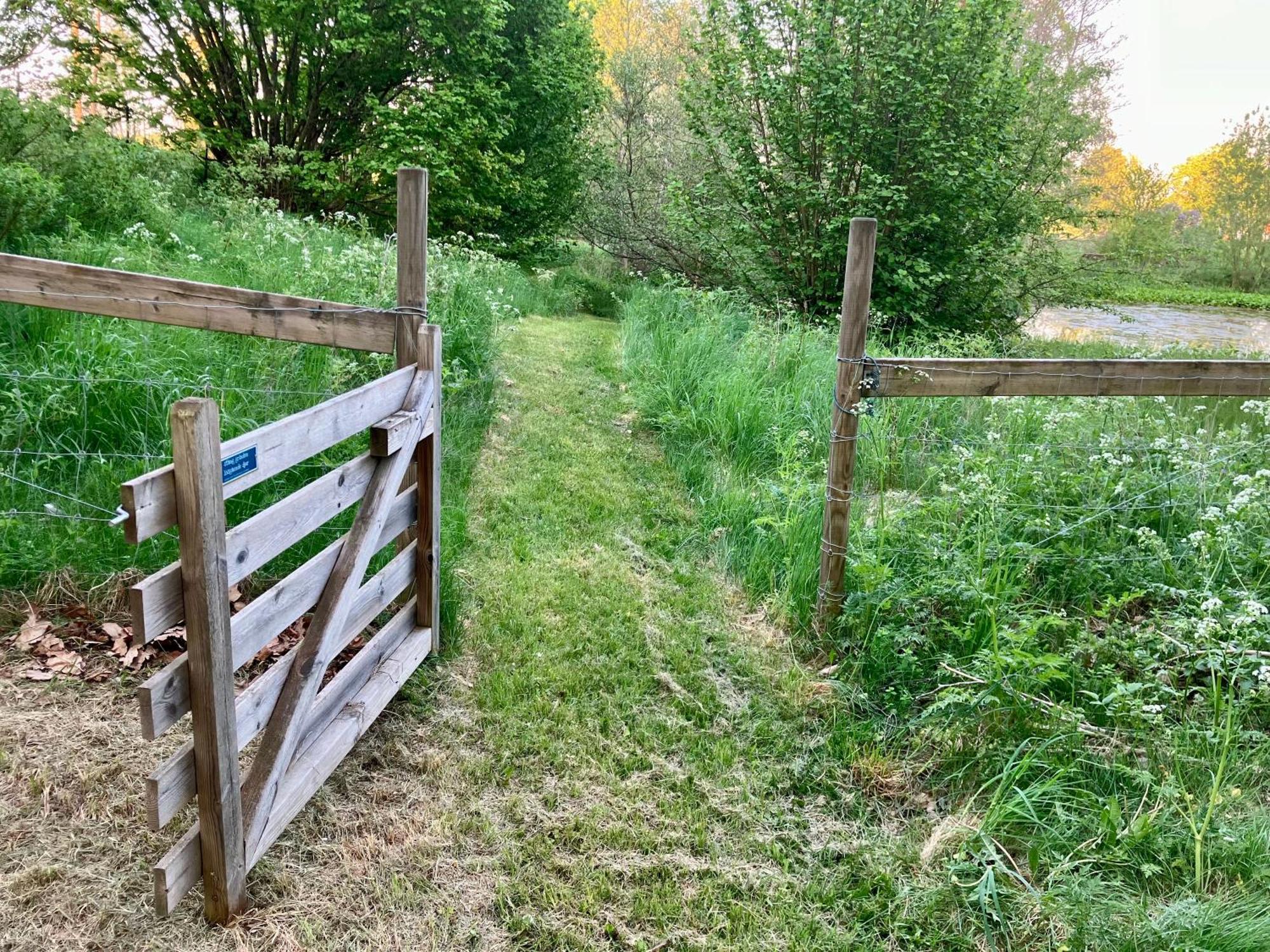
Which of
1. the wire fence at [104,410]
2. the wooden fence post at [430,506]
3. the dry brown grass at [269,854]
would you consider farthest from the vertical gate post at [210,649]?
the wire fence at [104,410]

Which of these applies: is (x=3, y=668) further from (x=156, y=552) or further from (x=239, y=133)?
(x=239, y=133)

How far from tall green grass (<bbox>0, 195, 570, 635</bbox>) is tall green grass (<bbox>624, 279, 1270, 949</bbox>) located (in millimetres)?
2371

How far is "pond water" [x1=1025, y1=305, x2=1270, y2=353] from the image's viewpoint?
15070mm

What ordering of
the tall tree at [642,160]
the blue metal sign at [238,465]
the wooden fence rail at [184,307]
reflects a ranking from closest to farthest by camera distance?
the blue metal sign at [238,465]
the wooden fence rail at [184,307]
the tall tree at [642,160]

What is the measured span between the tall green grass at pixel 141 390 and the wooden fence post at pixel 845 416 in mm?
2158

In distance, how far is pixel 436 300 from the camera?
22.6 feet

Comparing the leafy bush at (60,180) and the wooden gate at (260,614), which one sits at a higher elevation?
the leafy bush at (60,180)

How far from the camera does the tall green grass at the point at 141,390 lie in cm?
346

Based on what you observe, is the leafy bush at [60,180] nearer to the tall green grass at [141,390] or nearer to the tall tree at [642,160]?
the tall green grass at [141,390]

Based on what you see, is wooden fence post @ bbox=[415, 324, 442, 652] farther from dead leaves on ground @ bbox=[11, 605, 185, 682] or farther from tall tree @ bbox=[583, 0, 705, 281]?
tall tree @ bbox=[583, 0, 705, 281]

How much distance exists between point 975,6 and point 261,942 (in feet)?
38.3

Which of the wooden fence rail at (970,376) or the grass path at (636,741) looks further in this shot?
the wooden fence rail at (970,376)

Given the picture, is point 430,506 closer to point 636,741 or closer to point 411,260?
point 411,260

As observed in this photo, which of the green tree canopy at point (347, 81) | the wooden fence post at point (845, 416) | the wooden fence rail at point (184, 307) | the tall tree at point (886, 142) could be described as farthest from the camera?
the green tree canopy at point (347, 81)
